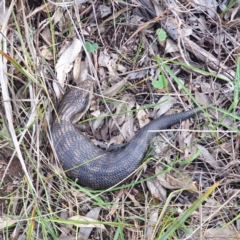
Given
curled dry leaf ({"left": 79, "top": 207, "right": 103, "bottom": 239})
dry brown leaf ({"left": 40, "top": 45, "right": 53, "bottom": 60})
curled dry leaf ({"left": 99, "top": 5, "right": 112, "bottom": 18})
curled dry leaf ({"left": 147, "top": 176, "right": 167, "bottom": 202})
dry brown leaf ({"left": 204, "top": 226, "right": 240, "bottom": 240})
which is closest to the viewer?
dry brown leaf ({"left": 204, "top": 226, "right": 240, "bottom": 240})

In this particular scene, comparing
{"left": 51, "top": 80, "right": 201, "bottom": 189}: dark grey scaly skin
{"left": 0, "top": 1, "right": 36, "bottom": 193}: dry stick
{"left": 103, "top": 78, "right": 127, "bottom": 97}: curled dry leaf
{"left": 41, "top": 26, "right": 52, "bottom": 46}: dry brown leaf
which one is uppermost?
{"left": 41, "top": 26, "right": 52, "bottom": 46}: dry brown leaf

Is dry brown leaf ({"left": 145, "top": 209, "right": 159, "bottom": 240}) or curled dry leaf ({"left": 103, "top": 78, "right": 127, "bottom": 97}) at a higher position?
curled dry leaf ({"left": 103, "top": 78, "right": 127, "bottom": 97})

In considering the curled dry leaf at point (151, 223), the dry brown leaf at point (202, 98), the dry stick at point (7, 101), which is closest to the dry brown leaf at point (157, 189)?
the curled dry leaf at point (151, 223)

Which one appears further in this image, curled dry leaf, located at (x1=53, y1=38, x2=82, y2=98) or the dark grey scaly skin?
curled dry leaf, located at (x1=53, y1=38, x2=82, y2=98)

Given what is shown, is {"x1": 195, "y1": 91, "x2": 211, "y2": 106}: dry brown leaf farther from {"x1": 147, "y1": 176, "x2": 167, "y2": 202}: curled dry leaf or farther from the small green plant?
the small green plant

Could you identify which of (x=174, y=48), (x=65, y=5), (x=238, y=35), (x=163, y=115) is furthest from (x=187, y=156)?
(x=65, y=5)

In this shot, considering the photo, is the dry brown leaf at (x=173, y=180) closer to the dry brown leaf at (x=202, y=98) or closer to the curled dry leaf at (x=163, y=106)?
the curled dry leaf at (x=163, y=106)

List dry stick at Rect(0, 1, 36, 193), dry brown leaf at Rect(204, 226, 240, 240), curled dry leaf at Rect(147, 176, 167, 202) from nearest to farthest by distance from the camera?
dry stick at Rect(0, 1, 36, 193)
dry brown leaf at Rect(204, 226, 240, 240)
curled dry leaf at Rect(147, 176, 167, 202)

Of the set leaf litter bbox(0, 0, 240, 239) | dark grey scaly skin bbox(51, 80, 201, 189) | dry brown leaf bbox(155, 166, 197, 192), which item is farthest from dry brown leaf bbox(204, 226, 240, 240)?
dark grey scaly skin bbox(51, 80, 201, 189)
